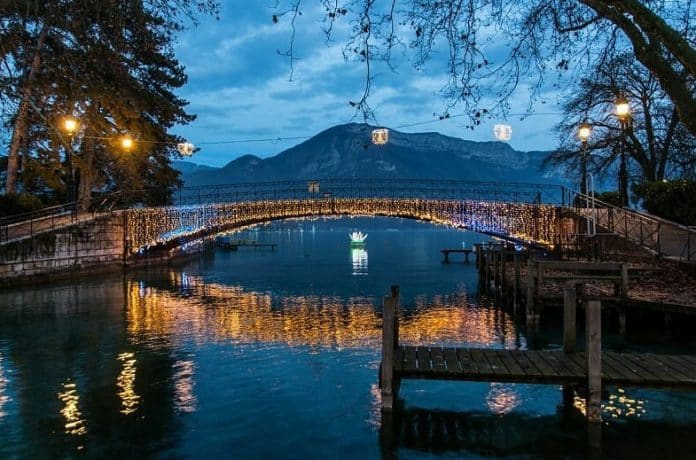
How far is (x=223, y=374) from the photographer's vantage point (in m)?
13.5

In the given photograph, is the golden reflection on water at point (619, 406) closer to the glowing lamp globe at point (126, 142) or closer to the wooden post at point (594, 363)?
the wooden post at point (594, 363)

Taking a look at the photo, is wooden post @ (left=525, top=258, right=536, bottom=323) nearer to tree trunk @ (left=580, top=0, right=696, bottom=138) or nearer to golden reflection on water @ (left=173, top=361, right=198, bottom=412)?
golden reflection on water @ (left=173, top=361, right=198, bottom=412)

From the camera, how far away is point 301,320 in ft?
71.3

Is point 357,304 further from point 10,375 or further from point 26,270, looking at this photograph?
point 26,270

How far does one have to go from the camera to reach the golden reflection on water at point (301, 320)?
59.1 feet

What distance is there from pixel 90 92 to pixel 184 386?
624cm

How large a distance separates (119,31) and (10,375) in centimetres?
924

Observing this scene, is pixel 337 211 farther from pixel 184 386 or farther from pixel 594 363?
pixel 594 363

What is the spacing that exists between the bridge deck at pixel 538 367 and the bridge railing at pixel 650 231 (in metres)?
11.4

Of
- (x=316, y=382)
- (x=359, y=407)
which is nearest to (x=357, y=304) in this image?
(x=316, y=382)

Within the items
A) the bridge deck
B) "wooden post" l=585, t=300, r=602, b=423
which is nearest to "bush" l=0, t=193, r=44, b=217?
the bridge deck

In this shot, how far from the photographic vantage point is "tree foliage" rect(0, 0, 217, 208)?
789 cm

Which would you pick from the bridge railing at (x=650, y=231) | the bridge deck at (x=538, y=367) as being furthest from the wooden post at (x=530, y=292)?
the bridge deck at (x=538, y=367)

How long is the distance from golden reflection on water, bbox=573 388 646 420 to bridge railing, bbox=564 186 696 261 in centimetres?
1071
